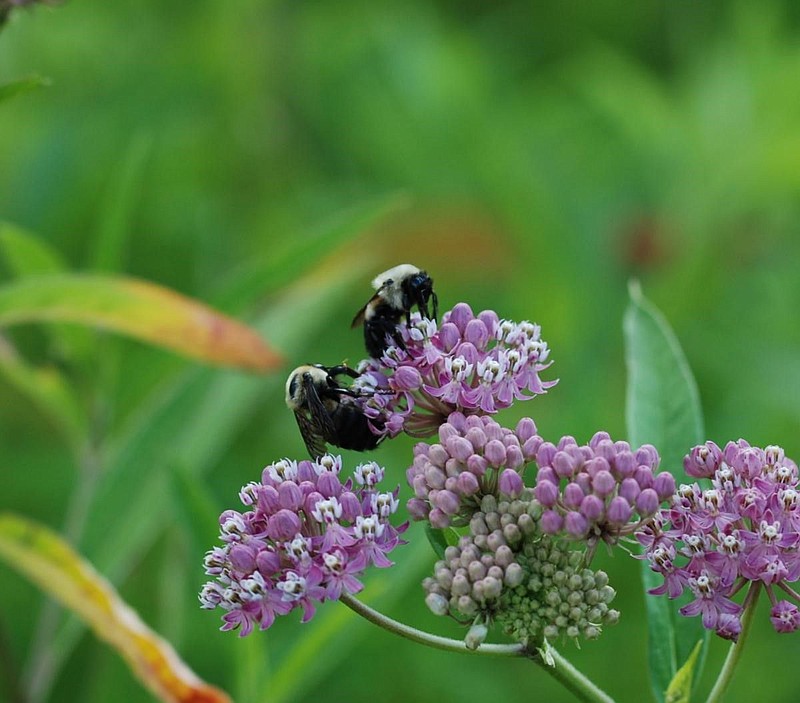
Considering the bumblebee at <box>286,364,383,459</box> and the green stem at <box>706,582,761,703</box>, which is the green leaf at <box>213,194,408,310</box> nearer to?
the bumblebee at <box>286,364,383,459</box>

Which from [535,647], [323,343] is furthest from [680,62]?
[535,647]

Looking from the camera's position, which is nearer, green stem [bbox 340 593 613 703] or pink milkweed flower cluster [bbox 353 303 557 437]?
green stem [bbox 340 593 613 703]

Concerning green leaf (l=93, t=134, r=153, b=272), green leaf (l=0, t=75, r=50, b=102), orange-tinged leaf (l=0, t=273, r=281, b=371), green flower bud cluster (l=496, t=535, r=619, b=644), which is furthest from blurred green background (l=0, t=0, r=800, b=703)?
green flower bud cluster (l=496, t=535, r=619, b=644)

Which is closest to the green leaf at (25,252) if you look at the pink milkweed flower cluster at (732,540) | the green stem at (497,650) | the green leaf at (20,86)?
the green leaf at (20,86)

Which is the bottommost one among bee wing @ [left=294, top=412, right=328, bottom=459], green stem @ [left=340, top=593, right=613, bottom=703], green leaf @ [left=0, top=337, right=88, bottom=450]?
green stem @ [left=340, top=593, right=613, bottom=703]

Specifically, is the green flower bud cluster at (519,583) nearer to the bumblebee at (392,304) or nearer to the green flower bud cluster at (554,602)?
the green flower bud cluster at (554,602)
